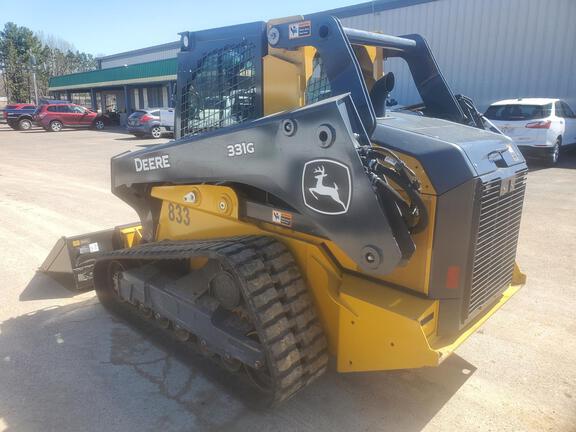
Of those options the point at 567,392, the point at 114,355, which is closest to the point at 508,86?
the point at 567,392

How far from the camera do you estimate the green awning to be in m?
26.7

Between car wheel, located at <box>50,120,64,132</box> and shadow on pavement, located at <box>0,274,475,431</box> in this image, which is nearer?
shadow on pavement, located at <box>0,274,475,431</box>

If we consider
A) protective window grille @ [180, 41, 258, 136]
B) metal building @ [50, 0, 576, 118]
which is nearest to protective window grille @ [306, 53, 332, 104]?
protective window grille @ [180, 41, 258, 136]

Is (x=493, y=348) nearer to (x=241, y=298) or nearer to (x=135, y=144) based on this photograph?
(x=241, y=298)

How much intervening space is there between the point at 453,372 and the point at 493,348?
0.53 metres

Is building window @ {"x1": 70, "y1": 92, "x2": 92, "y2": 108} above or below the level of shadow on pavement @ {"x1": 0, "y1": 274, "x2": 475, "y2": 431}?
above

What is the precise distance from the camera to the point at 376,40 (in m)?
2.96

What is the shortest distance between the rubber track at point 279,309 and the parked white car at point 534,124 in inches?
400

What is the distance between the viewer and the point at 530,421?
2.73 metres

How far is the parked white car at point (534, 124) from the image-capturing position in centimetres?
1123

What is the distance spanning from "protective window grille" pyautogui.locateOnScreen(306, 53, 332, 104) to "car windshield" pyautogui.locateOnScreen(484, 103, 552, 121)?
10.1m

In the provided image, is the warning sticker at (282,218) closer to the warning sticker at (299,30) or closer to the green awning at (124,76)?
the warning sticker at (299,30)

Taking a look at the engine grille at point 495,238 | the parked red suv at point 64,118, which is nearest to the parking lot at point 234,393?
the engine grille at point 495,238

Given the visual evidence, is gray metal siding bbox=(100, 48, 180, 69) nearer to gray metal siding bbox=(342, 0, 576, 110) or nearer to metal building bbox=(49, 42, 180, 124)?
metal building bbox=(49, 42, 180, 124)
